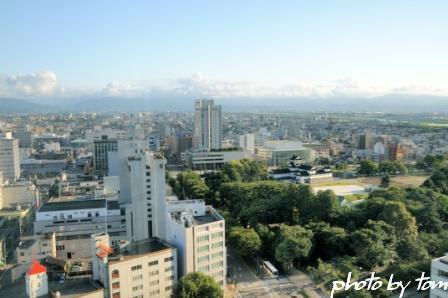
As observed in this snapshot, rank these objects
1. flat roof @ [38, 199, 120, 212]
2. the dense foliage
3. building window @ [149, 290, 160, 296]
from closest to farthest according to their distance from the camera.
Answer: building window @ [149, 290, 160, 296] < the dense foliage < flat roof @ [38, 199, 120, 212]

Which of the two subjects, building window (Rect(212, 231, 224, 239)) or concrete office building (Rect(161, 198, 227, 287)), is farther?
building window (Rect(212, 231, 224, 239))

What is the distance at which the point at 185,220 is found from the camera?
30.9ft

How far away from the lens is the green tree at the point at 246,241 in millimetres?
11016

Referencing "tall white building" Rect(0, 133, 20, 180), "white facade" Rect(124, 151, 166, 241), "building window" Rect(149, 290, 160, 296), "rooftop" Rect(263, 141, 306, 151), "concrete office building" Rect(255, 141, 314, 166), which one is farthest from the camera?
"rooftop" Rect(263, 141, 306, 151)

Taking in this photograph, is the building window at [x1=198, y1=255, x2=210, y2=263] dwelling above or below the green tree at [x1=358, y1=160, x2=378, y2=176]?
above

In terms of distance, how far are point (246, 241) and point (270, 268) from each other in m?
0.90

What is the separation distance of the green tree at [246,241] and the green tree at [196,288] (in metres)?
2.72

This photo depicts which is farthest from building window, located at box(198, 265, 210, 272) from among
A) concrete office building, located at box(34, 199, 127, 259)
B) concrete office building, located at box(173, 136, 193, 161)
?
concrete office building, located at box(173, 136, 193, 161)

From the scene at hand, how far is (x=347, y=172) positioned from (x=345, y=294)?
1804cm

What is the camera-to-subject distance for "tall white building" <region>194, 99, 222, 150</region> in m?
33.2

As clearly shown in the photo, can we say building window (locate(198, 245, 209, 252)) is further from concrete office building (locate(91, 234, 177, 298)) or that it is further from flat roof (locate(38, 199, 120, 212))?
flat roof (locate(38, 199, 120, 212))

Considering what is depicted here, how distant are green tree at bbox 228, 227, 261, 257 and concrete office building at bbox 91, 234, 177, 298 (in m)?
2.38

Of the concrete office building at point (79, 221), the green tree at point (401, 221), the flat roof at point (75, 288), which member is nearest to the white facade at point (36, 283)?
the flat roof at point (75, 288)

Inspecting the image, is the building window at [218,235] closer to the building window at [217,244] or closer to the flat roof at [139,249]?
the building window at [217,244]
